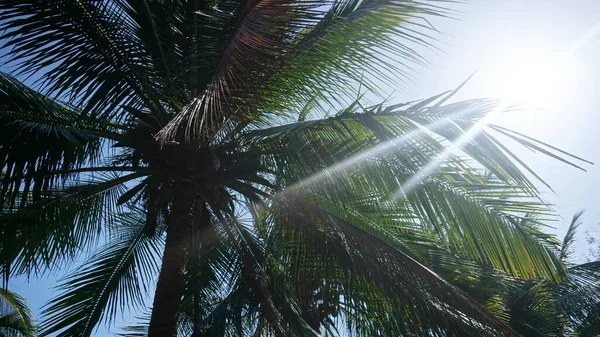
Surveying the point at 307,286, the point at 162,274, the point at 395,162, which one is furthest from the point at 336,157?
the point at 162,274

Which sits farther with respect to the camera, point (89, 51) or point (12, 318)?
point (12, 318)

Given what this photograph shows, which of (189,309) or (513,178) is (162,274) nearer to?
(189,309)

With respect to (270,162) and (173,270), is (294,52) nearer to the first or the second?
(270,162)

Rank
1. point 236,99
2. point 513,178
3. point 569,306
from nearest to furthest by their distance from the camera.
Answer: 1. point 513,178
2. point 236,99
3. point 569,306

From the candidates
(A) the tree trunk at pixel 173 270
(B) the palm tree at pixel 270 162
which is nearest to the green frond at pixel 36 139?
(B) the palm tree at pixel 270 162

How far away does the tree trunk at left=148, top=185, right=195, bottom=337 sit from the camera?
4.79 meters

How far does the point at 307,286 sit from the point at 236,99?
200 cm

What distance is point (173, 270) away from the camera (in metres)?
5.11

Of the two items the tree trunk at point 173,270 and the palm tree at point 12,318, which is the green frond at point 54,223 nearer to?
the tree trunk at point 173,270

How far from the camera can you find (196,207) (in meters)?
5.88

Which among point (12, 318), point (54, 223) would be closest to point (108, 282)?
point (54, 223)

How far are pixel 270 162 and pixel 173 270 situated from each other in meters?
1.56

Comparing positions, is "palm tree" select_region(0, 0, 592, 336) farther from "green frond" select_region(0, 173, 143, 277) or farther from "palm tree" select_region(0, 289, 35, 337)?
"palm tree" select_region(0, 289, 35, 337)

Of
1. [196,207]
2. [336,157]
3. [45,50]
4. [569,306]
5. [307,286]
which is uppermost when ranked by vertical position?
[45,50]
